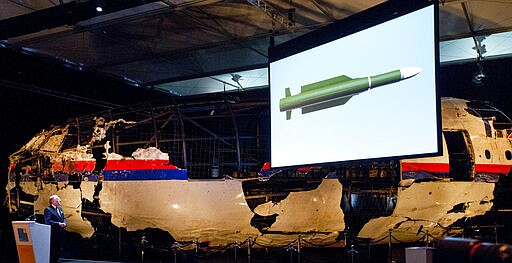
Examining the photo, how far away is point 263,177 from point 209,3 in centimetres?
468

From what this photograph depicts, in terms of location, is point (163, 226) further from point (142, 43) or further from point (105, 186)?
point (142, 43)

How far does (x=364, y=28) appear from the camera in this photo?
585cm

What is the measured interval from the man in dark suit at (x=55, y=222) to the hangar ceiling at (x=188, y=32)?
3.56m

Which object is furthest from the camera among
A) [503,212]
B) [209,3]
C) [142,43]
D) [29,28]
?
[142,43]

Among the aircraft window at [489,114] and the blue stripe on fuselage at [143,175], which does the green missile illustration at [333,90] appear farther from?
the aircraft window at [489,114]

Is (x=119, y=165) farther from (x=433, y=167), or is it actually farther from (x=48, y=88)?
(x=48, y=88)

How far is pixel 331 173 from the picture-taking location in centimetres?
827

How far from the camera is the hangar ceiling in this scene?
11109mm

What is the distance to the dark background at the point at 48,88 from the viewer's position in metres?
13.4

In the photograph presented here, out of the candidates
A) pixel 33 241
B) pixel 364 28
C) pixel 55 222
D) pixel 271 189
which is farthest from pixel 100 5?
pixel 364 28

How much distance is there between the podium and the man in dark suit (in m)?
0.76

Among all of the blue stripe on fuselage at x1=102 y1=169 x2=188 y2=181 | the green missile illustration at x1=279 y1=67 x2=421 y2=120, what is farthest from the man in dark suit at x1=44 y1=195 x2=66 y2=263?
the green missile illustration at x1=279 y1=67 x2=421 y2=120

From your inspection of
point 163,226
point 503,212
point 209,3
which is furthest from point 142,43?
point 503,212

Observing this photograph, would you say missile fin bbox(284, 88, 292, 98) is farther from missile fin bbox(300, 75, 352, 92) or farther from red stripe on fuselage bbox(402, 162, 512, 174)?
red stripe on fuselage bbox(402, 162, 512, 174)
